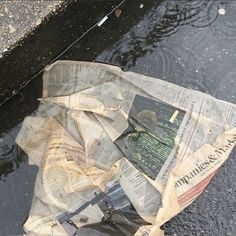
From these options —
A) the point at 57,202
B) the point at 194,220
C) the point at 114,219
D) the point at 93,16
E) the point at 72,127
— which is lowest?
the point at 194,220

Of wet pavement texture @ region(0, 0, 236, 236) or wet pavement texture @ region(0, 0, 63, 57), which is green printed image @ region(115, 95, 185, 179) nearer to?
wet pavement texture @ region(0, 0, 236, 236)

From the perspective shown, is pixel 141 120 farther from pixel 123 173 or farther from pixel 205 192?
pixel 205 192

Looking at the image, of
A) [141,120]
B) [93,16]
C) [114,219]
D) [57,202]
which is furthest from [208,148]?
[93,16]

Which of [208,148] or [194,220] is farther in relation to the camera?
[194,220]

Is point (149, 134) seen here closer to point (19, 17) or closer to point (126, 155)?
point (126, 155)

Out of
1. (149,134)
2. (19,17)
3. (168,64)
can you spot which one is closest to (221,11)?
(168,64)

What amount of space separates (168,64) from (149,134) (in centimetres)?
31

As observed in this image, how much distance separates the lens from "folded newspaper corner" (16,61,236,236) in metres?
1.63

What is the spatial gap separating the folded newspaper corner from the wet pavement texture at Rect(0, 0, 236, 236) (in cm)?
14

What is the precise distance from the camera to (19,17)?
65.2 inches

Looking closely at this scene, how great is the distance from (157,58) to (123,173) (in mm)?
438

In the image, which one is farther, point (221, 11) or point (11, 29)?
point (221, 11)

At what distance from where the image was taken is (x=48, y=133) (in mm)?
1778

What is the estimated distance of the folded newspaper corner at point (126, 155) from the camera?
1.63 meters
